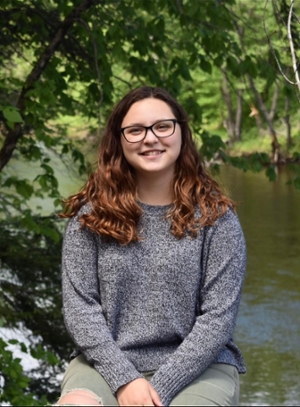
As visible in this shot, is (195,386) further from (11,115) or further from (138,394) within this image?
(11,115)

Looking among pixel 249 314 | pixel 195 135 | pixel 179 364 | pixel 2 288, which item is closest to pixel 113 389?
pixel 179 364

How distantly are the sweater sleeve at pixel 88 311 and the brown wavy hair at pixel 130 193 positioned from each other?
6cm

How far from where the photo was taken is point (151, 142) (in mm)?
2613

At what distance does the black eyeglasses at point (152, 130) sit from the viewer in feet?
8.61

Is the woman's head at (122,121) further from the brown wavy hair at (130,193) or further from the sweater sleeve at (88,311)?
the sweater sleeve at (88,311)

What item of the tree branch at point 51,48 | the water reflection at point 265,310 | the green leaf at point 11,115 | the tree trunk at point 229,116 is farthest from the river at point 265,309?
the tree trunk at point 229,116

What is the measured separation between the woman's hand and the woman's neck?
1.78 feet

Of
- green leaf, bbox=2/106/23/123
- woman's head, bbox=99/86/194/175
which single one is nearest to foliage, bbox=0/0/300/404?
green leaf, bbox=2/106/23/123

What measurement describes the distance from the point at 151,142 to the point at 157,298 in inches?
17.9

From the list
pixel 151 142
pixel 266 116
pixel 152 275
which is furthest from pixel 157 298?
pixel 266 116

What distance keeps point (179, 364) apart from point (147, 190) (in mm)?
541

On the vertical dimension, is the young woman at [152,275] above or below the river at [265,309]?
above

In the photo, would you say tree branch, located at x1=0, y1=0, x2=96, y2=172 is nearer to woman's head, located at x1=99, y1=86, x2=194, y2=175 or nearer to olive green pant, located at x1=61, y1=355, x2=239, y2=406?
woman's head, located at x1=99, y1=86, x2=194, y2=175

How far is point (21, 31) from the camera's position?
6.07 meters
